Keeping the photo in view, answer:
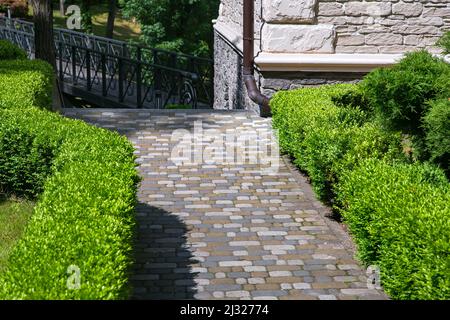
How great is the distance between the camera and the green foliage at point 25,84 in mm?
8930

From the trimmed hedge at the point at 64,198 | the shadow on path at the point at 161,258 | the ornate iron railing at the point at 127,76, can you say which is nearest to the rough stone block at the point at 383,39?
the ornate iron railing at the point at 127,76

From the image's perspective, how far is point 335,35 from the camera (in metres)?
11.2

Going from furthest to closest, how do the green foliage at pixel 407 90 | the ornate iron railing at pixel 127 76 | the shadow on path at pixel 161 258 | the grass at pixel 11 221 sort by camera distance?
1. the ornate iron railing at pixel 127 76
2. the green foliage at pixel 407 90
3. the grass at pixel 11 221
4. the shadow on path at pixel 161 258

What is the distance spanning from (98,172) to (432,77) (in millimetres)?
3404

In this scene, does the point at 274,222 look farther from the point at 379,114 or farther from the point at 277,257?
the point at 379,114

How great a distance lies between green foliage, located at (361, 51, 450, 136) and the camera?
23.4 ft

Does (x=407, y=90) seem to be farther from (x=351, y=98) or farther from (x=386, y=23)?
(x=386, y=23)

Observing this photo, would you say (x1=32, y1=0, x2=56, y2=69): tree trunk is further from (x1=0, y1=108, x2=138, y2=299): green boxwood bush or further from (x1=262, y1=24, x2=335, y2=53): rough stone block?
(x1=0, y1=108, x2=138, y2=299): green boxwood bush

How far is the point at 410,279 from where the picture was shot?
16.7 ft

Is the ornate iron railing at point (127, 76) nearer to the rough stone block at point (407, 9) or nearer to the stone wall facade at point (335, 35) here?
the stone wall facade at point (335, 35)

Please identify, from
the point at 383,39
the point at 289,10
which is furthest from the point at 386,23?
the point at 289,10

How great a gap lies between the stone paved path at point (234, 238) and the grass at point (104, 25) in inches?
1055

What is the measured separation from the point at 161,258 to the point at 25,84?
4.32 m
